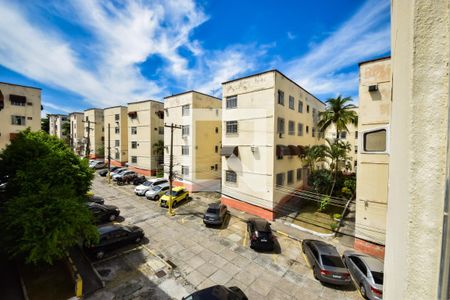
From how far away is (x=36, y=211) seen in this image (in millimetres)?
8281

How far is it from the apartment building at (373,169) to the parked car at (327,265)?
384 cm

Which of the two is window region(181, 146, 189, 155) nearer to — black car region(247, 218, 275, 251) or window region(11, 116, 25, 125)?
black car region(247, 218, 275, 251)

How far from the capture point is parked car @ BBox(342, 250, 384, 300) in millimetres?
8961

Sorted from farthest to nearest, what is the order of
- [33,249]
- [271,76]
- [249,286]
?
1. [271,76]
2. [249,286]
3. [33,249]

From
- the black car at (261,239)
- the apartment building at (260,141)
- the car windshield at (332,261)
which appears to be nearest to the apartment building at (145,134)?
the apartment building at (260,141)

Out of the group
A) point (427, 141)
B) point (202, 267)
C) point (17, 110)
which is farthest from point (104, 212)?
point (427, 141)

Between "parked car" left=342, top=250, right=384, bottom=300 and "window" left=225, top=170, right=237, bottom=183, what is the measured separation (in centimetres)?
1151

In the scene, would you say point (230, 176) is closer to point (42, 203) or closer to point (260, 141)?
point (260, 141)

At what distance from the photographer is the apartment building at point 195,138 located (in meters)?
25.8

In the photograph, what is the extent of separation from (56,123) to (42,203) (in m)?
68.4

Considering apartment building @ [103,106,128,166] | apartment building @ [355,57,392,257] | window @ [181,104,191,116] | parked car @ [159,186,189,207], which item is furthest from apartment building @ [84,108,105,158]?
apartment building @ [355,57,392,257]

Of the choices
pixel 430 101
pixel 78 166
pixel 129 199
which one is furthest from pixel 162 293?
pixel 129 199

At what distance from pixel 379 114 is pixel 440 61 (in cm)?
1480

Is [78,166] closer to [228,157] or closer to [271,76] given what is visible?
[228,157]
